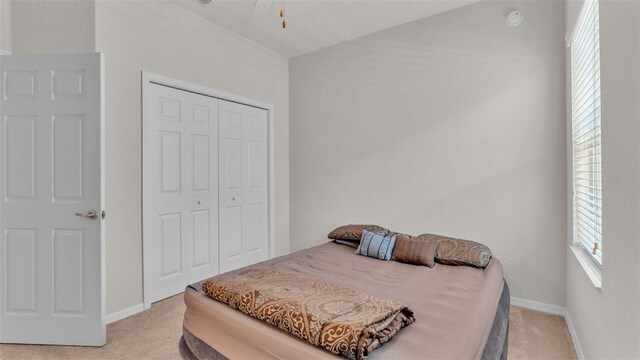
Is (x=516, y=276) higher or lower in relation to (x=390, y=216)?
lower

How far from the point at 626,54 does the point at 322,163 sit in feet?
10.2

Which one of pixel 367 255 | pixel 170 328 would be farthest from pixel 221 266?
pixel 367 255

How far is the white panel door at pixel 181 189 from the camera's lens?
2984mm

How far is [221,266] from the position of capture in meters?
3.64

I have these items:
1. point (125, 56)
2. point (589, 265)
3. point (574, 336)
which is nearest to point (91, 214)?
point (125, 56)

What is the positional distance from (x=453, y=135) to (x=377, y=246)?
1.38 metres

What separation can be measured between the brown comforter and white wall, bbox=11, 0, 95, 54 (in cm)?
219

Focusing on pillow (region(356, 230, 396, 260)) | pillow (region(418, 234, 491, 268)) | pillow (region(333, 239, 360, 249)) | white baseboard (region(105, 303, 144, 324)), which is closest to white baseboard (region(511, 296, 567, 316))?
pillow (region(418, 234, 491, 268))

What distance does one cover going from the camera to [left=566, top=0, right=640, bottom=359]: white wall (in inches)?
46.9

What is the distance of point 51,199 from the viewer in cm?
228

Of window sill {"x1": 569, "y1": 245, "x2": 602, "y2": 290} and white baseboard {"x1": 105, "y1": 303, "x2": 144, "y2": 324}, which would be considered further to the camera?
white baseboard {"x1": 105, "y1": 303, "x2": 144, "y2": 324}

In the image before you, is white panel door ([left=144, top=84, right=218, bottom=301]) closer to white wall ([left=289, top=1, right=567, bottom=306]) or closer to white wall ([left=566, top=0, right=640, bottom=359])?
white wall ([left=289, top=1, right=567, bottom=306])

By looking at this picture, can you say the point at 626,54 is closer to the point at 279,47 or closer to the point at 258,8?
the point at 258,8

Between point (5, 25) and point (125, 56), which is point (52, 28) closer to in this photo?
point (5, 25)
